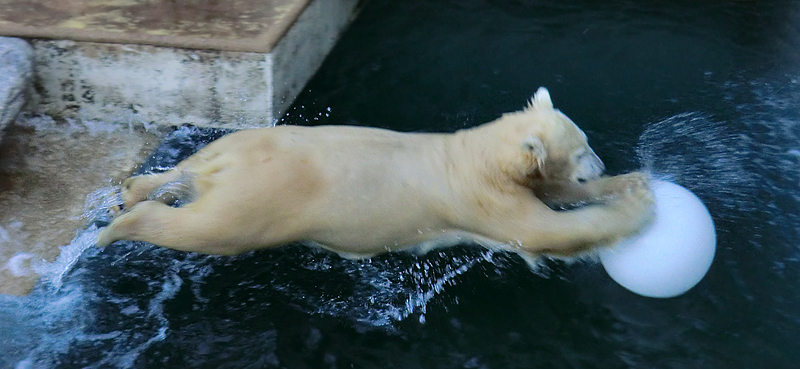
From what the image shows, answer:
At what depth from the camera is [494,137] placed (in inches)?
122

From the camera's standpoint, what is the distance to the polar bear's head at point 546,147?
2.94 meters

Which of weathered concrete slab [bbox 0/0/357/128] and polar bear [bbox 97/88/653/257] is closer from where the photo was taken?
polar bear [bbox 97/88/653/257]

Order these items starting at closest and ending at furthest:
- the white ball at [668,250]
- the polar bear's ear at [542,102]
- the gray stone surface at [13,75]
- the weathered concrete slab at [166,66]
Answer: the white ball at [668,250] < the polar bear's ear at [542,102] < the gray stone surface at [13,75] < the weathered concrete slab at [166,66]

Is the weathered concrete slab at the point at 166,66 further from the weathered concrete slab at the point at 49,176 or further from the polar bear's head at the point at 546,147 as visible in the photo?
the polar bear's head at the point at 546,147

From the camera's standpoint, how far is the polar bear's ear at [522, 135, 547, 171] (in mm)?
2822

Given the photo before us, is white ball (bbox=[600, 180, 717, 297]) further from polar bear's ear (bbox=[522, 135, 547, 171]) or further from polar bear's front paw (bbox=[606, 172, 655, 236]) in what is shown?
polar bear's ear (bbox=[522, 135, 547, 171])

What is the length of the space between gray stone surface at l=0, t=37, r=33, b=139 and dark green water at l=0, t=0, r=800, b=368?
765 millimetres

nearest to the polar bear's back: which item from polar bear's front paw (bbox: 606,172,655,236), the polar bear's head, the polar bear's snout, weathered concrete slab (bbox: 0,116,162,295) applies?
the polar bear's head

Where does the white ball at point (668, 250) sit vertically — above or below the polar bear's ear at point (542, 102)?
below

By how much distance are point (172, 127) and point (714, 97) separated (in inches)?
143

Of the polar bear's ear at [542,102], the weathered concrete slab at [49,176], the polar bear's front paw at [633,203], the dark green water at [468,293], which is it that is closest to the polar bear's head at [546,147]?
the polar bear's ear at [542,102]

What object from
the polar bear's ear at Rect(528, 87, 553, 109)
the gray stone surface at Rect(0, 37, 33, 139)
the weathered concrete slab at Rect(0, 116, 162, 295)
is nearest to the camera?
the polar bear's ear at Rect(528, 87, 553, 109)

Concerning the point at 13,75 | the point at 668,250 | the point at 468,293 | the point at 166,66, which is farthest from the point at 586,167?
the point at 13,75

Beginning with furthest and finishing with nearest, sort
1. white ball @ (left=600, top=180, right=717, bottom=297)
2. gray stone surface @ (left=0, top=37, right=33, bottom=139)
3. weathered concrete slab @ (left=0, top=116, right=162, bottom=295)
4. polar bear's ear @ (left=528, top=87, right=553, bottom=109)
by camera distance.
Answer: gray stone surface @ (left=0, top=37, right=33, bottom=139), weathered concrete slab @ (left=0, top=116, right=162, bottom=295), polar bear's ear @ (left=528, top=87, right=553, bottom=109), white ball @ (left=600, top=180, right=717, bottom=297)
